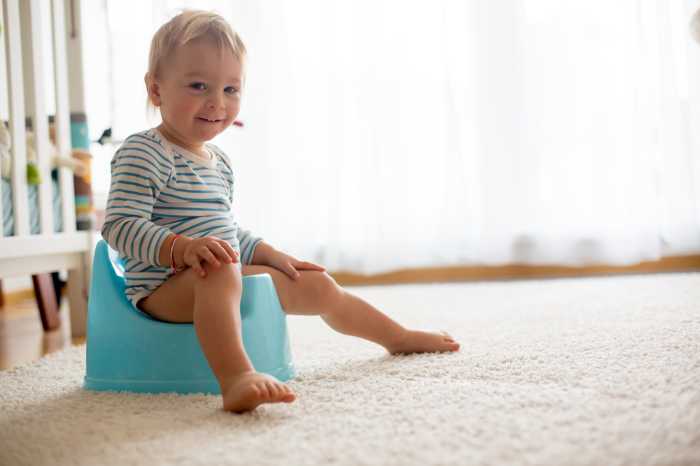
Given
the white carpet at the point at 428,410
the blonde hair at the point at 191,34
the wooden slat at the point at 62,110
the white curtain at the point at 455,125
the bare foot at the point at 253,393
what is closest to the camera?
the white carpet at the point at 428,410

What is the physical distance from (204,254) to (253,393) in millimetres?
188

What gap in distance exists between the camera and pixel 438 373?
2.80ft

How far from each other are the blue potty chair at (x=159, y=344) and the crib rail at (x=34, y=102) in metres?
0.38

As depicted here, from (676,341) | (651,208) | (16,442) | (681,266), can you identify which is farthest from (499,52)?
(16,442)

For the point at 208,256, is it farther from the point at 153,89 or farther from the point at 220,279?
the point at 153,89

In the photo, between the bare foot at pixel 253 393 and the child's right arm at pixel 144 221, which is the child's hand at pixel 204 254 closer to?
the child's right arm at pixel 144 221

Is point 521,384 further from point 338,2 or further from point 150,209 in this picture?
point 338,2

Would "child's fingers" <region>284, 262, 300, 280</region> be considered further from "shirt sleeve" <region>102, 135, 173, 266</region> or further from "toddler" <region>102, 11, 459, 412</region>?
"shirt sleeve" <region>102, 135, 173, 266</region>

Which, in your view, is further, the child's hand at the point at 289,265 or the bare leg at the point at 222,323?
the child's hand at the point at 289,265

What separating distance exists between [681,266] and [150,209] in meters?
1.62

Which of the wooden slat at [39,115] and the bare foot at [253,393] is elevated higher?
the wooden slat at [39,115]

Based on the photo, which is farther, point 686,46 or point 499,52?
point 499,52

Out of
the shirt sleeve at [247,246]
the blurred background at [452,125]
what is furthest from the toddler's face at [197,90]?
the blurred background at [452,125]

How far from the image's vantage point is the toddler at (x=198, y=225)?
0.80m
